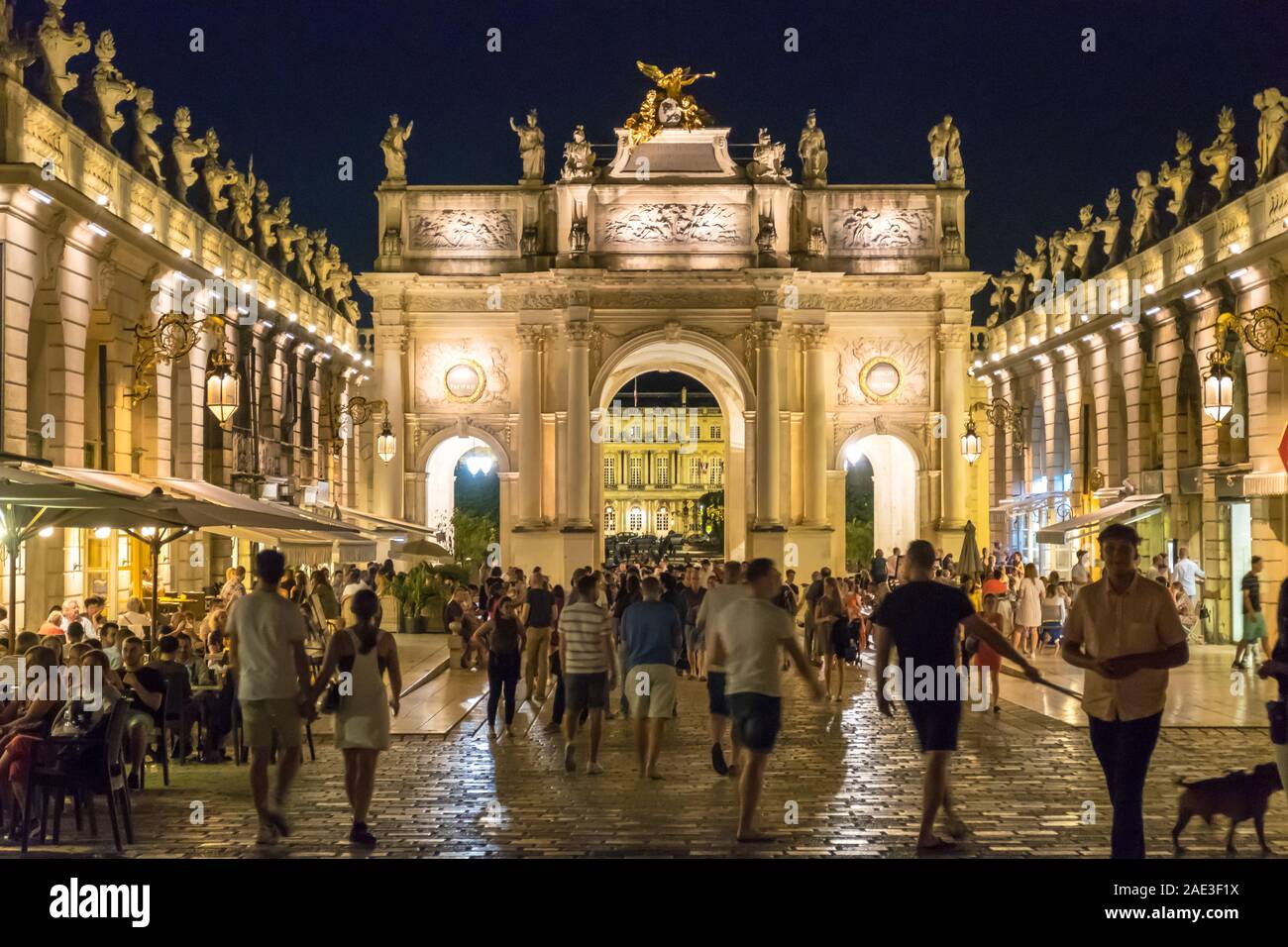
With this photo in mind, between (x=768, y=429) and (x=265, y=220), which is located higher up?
(x=265, y=220)

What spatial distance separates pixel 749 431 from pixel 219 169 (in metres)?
17.1

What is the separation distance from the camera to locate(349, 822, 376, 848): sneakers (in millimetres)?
9844

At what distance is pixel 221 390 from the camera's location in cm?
2275

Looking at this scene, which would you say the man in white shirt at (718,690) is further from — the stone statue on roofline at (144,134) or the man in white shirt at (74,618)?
the stone statue on roofline at (144,134)

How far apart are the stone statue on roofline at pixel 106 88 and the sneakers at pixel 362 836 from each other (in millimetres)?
19811

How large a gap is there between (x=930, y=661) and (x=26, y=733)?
A: 6.23m

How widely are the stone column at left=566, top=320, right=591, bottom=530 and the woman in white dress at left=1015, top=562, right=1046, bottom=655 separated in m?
19.1

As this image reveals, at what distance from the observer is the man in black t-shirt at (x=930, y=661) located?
9.55 metres

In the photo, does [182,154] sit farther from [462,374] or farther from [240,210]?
[462,374]

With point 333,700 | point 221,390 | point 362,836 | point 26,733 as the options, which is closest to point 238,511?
point 221,390

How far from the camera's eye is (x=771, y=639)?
10.2 meters

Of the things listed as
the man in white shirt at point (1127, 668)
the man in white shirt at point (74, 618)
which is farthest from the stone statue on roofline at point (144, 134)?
the man in white shirt at point (1127, 668)
